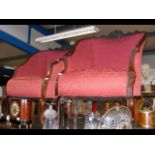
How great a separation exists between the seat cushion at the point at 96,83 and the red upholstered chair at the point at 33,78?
205 millimetres

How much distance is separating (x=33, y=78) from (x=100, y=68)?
52cm

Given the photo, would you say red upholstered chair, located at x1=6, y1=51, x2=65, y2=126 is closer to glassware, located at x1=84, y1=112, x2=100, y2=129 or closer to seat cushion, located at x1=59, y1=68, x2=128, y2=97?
seat cushion, located at x1=59, y1=68, x2=128, y2=97

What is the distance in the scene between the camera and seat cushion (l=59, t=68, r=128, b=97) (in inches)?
41.3

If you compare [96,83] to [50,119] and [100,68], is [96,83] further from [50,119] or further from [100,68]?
[50,119]

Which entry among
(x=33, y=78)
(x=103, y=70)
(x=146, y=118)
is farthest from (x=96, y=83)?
(x=33, y=78)

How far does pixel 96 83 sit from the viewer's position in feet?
3.58

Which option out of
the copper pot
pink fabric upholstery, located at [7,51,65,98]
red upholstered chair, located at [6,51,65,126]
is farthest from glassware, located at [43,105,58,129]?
the copper pot

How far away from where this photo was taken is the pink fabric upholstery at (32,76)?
1354 millimetres

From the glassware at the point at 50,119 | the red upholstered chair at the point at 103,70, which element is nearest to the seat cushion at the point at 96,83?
the red upholstered chair at the point at 103,70

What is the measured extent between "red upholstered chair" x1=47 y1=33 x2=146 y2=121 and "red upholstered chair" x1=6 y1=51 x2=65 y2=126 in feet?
0.23

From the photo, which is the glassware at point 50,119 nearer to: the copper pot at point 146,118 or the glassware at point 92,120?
the glassware at point 92,120

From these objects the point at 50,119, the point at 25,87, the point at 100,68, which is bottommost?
the point at 50,119

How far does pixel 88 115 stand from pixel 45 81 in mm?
399
